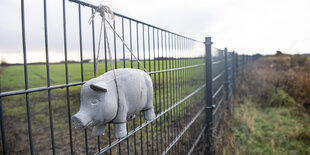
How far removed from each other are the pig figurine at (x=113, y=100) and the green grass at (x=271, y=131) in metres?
3.28

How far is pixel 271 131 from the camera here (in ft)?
16.0

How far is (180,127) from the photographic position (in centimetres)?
279

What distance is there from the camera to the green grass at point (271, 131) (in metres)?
4.04

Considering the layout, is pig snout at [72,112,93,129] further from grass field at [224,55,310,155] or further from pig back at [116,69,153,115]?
grass field at [224,55,310,155]

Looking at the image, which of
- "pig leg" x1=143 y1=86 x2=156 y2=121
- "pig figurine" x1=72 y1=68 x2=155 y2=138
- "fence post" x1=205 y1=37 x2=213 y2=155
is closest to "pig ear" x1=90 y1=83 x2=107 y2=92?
"pig figurine" x1=72 y1=68 x2=155 y2=138

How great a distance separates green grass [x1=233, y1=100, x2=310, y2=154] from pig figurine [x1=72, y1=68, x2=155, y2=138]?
10.8ft

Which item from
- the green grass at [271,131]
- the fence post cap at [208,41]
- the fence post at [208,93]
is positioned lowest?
the green grass at [271,131]

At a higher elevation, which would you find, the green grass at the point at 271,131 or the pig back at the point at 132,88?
the pig back at the point at 132,88

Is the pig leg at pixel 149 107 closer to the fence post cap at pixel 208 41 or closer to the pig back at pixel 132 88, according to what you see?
the pig back at pixel 132 88

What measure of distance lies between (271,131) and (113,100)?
16.1ft

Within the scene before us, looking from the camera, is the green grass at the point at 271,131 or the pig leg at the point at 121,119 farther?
the green grass at the point at 271,131

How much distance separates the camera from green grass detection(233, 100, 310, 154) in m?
4.04

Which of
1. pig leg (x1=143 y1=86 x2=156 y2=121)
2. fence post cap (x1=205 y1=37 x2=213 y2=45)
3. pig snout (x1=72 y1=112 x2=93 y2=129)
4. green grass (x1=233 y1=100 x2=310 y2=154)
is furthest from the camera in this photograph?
green grass (x1=233 y1=100 x2=310 y2=154)

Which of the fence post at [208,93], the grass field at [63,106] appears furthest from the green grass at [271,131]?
the grass field at [63,106]
